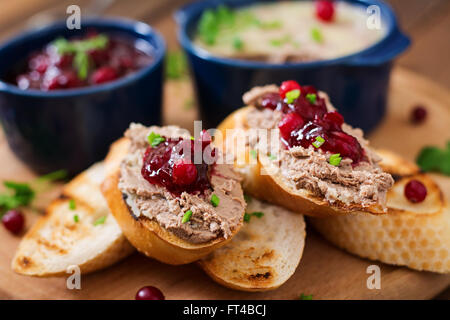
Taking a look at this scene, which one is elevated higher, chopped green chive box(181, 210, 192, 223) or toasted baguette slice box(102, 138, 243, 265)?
chopped green chive box(181, 210, 192, 223)

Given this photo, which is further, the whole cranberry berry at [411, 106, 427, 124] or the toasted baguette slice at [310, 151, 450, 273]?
the whole cranberry berry at [411, 106, 427, 124]

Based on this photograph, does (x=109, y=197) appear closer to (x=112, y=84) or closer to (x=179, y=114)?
(x=112, y=84)

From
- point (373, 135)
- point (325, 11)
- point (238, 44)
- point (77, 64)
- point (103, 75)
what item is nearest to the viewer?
point (103, 75)

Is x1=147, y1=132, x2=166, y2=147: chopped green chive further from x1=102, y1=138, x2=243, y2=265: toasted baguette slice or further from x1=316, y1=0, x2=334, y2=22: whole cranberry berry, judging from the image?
x1=316, y1=0, x2=334, y2=22: whole cranberry berry

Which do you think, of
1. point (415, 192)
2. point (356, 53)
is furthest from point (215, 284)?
point (356, 53)

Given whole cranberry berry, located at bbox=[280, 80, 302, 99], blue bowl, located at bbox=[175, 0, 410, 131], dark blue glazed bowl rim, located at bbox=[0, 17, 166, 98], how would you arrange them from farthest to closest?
blue bowl, located at bbox=[175, 0, 410, 131], dark blue glazed bowl rim, located at bbox=[0, 17, 166, 98], whole cranberry berry, located at bbox=[280, 80, 302, 99]

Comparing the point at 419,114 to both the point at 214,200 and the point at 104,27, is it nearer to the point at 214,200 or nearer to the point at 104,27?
the point at 214,200

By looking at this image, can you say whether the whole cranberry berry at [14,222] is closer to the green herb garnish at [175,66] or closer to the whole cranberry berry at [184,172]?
the whole cranberry berry at [184,172]

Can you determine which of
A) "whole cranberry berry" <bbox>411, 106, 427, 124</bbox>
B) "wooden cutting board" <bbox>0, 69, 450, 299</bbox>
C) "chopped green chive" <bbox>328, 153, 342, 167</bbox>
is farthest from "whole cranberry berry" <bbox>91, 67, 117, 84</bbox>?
"whole cranberry berry" <bbox>411, 106, 427, 124</bbox>
